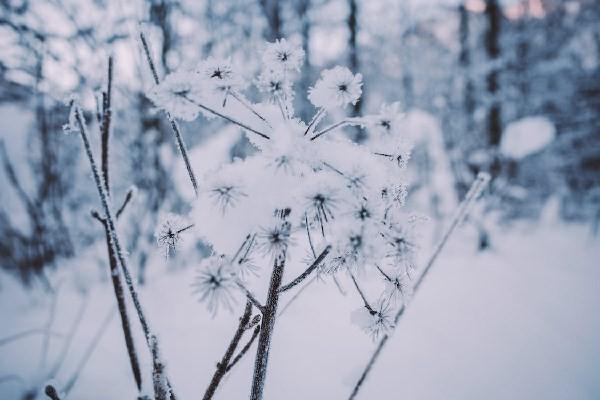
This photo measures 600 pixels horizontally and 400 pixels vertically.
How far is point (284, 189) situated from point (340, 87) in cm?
31

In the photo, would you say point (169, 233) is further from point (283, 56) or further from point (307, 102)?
point (307, 102)

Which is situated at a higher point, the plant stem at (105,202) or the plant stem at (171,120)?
the plant stem at (171,120)

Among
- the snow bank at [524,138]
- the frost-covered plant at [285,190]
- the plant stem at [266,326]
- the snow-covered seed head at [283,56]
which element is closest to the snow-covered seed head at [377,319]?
the frost-covered plant at [285,190]

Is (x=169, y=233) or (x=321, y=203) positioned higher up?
(x=169, y=233)

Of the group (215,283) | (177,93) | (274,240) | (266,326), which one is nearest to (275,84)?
(177,93)

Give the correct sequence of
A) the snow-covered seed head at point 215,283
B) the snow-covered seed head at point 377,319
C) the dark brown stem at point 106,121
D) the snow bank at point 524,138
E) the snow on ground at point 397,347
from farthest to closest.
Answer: the snow bank at point 524,138 < the snow on ground at point 397,347 < the snow-covered seed head at point 377,319 < the dark brown stem at point 106,121 < the snow-covered seed head at point 215,283

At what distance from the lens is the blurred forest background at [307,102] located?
3.13m

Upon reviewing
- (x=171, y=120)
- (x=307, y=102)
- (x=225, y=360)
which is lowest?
(x=225, y=360)

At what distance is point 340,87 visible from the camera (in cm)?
83

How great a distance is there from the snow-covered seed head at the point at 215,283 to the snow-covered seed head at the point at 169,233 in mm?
271

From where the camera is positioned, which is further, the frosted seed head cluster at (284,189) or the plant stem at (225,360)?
the plant stem at (225,360)

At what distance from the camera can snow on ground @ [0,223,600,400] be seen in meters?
1.53

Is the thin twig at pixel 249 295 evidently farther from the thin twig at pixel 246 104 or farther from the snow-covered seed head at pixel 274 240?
the thin twig at pixel 246 104

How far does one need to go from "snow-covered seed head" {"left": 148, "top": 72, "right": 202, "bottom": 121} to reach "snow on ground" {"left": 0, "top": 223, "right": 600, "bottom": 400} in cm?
89
